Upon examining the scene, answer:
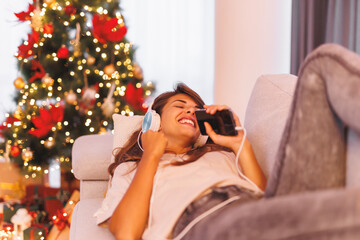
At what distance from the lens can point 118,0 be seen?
2934 millimetres

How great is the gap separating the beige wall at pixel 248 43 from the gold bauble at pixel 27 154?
166cm

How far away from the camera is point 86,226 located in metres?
1.46

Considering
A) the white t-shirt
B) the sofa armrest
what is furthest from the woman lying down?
the sofa armrest

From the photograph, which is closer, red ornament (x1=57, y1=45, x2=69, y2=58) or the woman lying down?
the woman lying down

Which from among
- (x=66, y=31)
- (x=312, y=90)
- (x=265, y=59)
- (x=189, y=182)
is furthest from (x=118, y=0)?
(x=312, y=90)

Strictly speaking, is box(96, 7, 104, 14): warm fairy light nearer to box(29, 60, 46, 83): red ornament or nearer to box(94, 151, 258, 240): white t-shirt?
box(29, 60, 46, 83): red ornament

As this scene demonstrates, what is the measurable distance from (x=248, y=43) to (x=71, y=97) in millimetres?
1564

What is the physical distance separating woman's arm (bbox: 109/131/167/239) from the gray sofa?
0.15m

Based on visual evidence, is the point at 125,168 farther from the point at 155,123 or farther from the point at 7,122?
the point at 7,122

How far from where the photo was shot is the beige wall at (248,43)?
11.2 feet

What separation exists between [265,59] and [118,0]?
52.2 inches

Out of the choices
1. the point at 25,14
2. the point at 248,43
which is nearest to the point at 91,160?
the point at 25,14

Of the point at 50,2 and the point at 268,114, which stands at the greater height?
the point at 50,2

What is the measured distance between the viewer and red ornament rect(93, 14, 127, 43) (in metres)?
2.79
